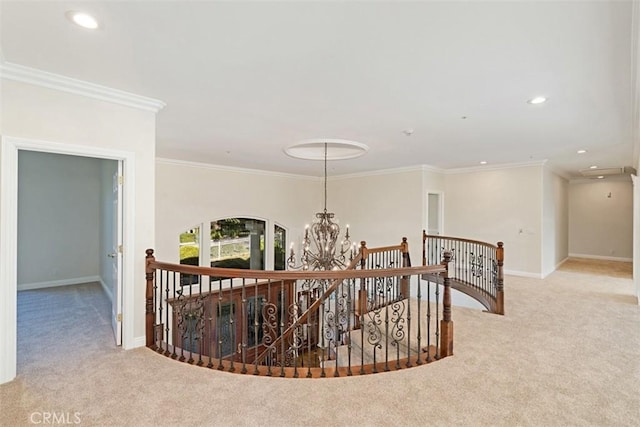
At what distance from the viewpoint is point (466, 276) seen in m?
6.46

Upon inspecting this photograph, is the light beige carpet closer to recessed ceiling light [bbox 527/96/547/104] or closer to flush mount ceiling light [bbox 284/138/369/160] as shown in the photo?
recessed ceiling light [bbox 527/96/547/104]

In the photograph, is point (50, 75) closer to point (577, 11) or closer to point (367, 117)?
point (367, 117)

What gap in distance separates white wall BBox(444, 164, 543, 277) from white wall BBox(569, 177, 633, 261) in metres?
4.46

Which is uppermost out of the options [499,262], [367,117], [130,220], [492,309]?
[367,117]

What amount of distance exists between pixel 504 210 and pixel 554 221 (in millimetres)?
1777

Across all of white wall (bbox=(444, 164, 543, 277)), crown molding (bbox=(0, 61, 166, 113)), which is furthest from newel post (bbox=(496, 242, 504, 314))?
crown molding (bbox=(0, 61, 166, 113))

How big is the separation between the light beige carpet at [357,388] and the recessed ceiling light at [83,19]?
260 cm

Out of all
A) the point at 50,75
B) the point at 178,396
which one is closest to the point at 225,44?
the point at 50,75

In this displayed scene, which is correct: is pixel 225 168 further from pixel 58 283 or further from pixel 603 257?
pixel 603 257

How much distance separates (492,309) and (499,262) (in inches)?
29.0

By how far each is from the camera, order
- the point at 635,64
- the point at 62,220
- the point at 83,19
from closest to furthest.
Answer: the point at 83,19, the point at 635,64, the point at 62,220

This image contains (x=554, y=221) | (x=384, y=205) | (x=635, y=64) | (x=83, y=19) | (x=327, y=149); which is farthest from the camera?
(x=384, y=205)

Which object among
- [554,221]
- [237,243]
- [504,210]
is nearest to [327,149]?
[237,243]

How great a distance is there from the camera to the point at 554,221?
26.1 feet
